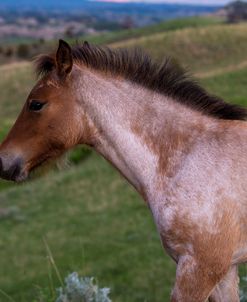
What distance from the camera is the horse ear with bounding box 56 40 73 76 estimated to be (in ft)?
15.0

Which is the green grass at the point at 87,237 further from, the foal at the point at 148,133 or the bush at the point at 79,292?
the foal at the point at 148,133

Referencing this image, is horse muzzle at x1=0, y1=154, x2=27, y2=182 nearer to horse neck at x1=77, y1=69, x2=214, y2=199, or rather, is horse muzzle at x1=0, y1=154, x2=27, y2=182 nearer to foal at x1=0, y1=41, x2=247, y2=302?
foal at x1=0, y1=41, x2=247, y2=302

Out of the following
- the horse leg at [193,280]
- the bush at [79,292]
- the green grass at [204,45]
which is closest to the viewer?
the horse leg at [193,280]

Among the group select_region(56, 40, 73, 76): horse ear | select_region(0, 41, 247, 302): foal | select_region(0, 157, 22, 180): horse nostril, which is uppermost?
select_region(56, 40, 73, 76): horse ear

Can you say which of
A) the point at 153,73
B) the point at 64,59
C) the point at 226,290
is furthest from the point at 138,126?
the point at 226,290

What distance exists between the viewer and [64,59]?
468cm

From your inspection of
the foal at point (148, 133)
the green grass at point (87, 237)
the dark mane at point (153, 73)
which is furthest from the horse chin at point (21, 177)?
the green grass at point (87, 237)

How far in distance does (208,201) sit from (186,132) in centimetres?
56

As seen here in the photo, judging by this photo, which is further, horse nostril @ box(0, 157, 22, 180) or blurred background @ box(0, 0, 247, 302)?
blurred background @ box(0, 0, 247, 302)

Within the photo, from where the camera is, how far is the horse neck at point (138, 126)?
467 cm

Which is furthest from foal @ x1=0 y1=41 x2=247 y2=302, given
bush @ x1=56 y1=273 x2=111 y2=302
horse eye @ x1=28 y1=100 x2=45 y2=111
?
bush @ x1=56 y1=273 x2=111 y2=302

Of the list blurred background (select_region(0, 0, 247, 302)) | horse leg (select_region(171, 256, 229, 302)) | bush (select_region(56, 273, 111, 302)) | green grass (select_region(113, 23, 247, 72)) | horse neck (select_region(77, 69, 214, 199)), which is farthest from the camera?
green grass (select_region(113, 23, 247, 72))

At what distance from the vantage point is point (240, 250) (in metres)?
4.40

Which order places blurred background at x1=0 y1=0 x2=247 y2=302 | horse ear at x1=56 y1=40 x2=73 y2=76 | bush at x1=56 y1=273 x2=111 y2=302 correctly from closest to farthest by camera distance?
horse ear at x1=56 y1=40 x2=73 y2=76, bush at x1=56 y1=273 x2=111 y2=302, blurred background at x1=0 y1=0 x2=247 y2=302
